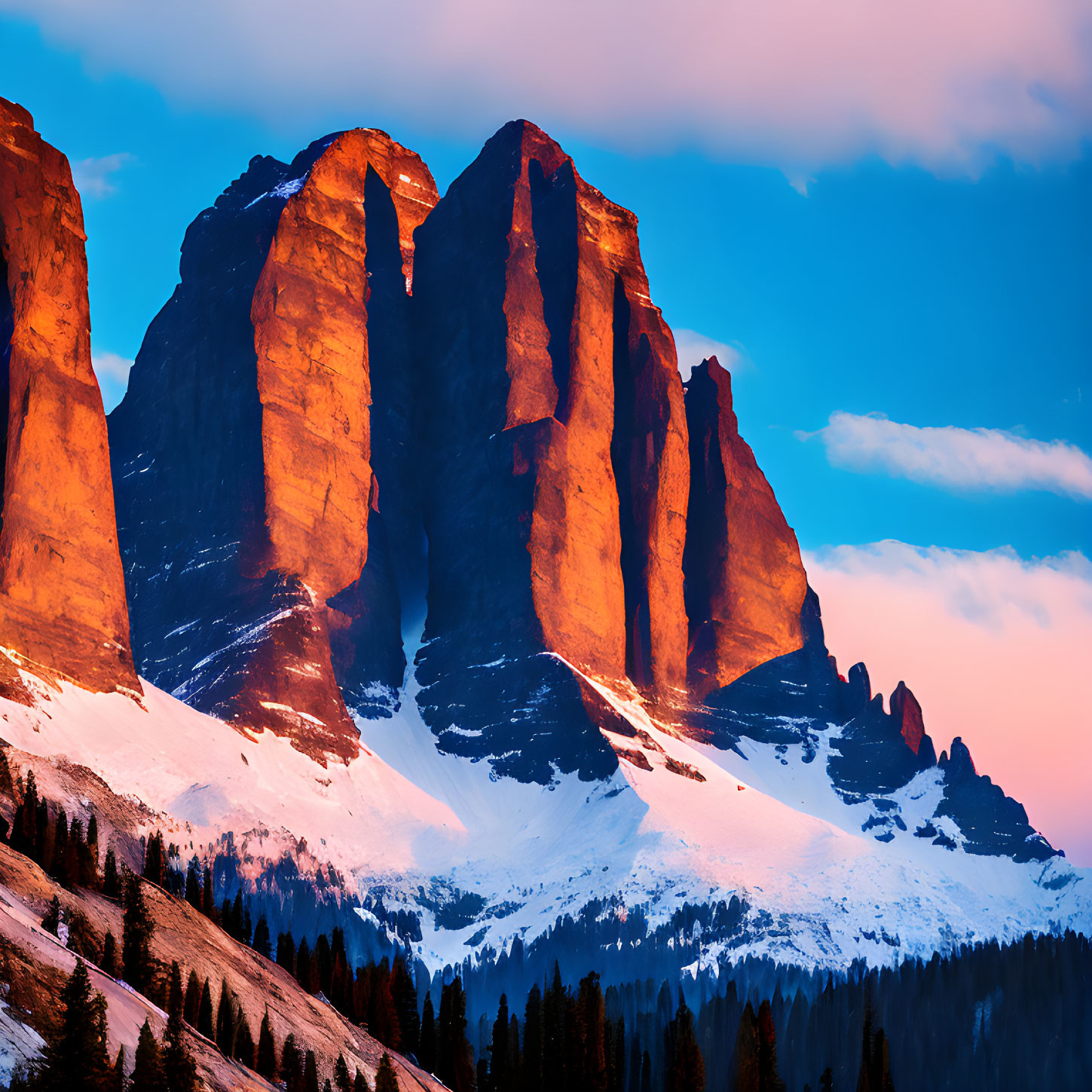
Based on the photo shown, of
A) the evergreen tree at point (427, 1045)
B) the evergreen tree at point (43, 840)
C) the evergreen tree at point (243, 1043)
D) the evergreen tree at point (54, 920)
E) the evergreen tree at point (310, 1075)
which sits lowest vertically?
the evergreen tree at point (310, 1075)

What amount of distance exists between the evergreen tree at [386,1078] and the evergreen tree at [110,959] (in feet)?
57.2

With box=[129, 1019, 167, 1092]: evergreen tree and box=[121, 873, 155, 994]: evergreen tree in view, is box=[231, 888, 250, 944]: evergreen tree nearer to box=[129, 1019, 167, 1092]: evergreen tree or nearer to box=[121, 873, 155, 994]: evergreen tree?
box=[121, 873, 155, 994]: evergreen tree

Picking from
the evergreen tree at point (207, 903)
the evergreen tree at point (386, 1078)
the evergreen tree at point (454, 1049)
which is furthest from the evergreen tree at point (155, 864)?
the evergreen tree at point (386, 1078)

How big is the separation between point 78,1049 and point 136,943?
2484cm

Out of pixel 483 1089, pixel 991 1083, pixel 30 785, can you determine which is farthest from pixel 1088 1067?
pixel 30 785

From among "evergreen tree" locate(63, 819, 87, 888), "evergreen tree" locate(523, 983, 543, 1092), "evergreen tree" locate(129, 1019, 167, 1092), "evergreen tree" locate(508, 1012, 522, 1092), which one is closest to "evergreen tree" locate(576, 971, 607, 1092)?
"evergreen tree" locate(523, 983, 543, 1092)

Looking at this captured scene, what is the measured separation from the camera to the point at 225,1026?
99125 mm

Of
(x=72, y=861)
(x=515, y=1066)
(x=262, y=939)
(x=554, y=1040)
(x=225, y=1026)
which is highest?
(x=262, y=939)

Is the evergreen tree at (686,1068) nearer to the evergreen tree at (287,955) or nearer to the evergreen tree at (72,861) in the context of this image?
the evergreen tree at (287,955)

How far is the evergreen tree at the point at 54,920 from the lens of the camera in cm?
9181

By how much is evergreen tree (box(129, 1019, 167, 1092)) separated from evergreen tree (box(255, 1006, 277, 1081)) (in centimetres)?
2078

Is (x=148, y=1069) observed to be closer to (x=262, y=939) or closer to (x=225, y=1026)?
(x=225, y=1026)

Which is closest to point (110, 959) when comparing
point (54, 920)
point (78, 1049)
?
point (54, 920)

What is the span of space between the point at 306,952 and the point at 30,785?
92.6 feet
